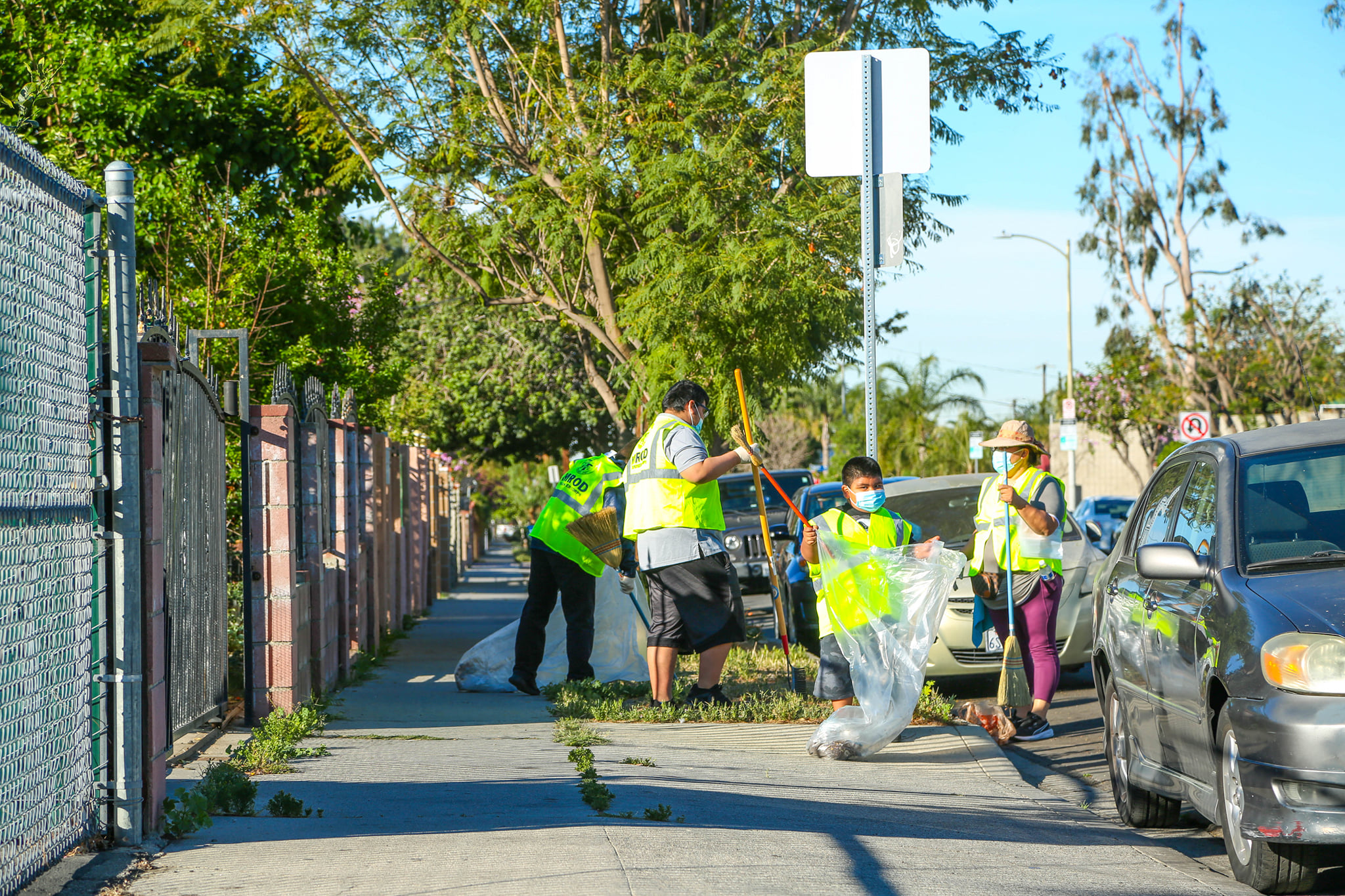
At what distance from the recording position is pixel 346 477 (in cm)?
1011

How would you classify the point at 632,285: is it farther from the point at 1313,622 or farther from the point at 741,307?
the point at 1313,622

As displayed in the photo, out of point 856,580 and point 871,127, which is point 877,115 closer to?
point 871,127

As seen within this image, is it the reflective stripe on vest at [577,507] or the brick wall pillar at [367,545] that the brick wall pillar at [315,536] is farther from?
the brick wall pillar at [367,545]

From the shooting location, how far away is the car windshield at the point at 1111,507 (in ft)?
115

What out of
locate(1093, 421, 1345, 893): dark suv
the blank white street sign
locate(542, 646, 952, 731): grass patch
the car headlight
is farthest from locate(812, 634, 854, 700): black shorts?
the car headlight

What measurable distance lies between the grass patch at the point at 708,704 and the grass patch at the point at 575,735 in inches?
0.5

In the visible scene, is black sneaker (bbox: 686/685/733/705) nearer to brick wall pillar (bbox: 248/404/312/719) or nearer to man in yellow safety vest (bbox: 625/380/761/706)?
man in yellow safety vest (bbox: 625/380/761/706)

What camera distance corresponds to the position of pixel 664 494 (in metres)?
8.30

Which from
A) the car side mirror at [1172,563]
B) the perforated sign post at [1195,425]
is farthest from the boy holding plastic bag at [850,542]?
the perforated sign post at [1195,425]

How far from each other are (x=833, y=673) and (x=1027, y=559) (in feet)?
4.86

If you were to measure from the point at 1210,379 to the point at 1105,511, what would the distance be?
610 centimetres

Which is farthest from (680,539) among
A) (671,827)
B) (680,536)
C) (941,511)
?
(941,511)

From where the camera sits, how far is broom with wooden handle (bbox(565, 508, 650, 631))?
32.1 feet

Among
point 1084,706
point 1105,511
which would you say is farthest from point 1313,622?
point 1105,511
